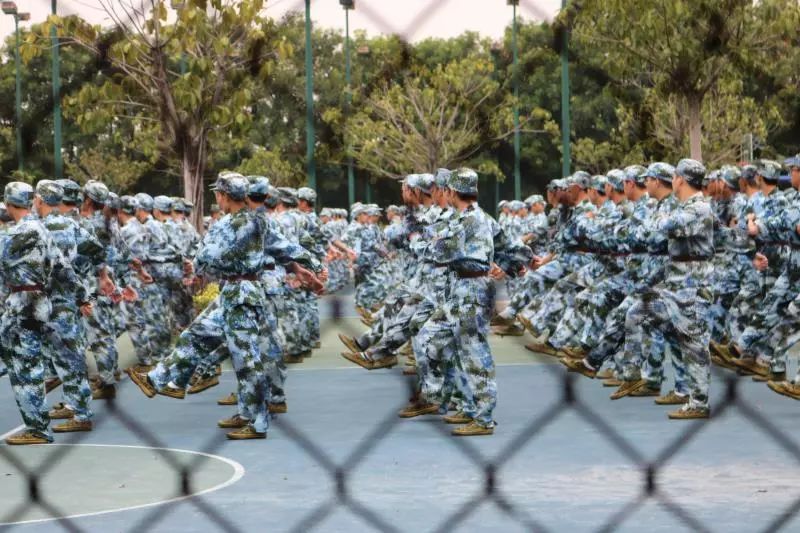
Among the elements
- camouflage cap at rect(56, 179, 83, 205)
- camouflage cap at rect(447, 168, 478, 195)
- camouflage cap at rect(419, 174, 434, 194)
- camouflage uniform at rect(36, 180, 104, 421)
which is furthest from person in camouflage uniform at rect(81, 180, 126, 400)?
camouflage cap at rect(447, 168, 478, 195)

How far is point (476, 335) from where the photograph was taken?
833 centimetres

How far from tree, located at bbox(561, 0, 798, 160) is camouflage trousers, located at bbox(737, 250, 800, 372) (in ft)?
21.9

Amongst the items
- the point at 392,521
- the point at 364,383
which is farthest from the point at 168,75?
the point at 364,383

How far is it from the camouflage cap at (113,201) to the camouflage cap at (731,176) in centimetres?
438

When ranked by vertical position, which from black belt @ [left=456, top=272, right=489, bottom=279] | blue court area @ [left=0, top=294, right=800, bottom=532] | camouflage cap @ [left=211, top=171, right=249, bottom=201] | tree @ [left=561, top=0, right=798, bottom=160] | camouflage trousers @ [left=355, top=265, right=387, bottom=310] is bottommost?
blue court area @ [left=0, top=294, right=800, bottom=532]

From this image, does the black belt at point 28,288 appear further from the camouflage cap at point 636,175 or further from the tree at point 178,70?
the tree at point 178,70

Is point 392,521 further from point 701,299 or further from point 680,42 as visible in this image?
point 701,299

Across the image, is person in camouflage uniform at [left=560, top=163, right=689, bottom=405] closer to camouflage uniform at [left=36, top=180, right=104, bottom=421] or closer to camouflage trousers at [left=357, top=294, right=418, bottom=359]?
camouflage trousers at [left=357, top=294, right=418, bottom=359]

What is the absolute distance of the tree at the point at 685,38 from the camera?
3281 mm

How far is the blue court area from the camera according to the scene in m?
5.91

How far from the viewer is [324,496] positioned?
21.0 feet

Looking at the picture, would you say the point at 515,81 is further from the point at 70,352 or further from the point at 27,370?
the point at 70,352

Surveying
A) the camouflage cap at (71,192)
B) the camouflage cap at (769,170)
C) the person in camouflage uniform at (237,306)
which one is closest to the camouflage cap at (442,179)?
the person in camouflage uniform at (237,306)

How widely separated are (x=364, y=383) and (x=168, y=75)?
780cm
